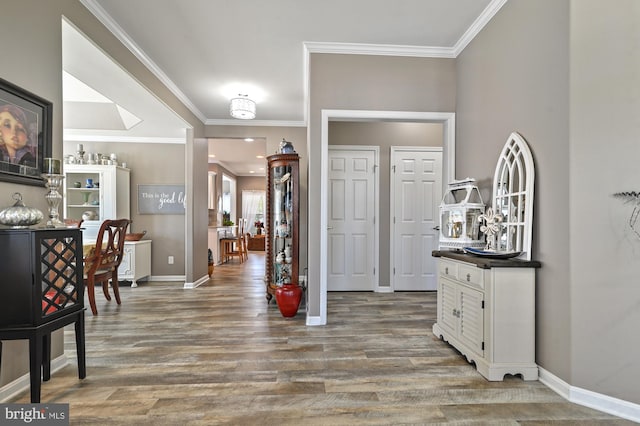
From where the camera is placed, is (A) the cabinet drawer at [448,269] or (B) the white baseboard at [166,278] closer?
(A) the cabinet drawer at [448,269]

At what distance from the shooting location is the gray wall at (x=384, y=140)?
184 inches

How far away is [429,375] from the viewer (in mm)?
2164

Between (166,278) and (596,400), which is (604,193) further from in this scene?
(166,278)

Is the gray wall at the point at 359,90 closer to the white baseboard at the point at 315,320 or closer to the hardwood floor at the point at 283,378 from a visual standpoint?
the white baseboard at the point at 315,320

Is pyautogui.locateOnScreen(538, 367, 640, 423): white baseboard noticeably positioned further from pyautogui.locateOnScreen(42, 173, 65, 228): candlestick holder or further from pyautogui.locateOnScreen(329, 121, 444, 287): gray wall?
pyautogui.locateOnScreen(42, 173, 65, 228): candlestick holder

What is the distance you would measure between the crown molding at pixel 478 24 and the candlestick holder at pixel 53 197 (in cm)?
342

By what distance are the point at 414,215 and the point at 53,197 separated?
407 centimetres

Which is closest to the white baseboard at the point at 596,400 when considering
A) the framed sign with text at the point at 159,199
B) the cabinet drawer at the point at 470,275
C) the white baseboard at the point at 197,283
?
the cabinet drawer at the point at 470,275

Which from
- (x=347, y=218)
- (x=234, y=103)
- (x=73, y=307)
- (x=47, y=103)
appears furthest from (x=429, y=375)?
(x=234, y=103)

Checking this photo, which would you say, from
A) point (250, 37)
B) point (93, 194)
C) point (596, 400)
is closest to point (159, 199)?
point (93, 194)

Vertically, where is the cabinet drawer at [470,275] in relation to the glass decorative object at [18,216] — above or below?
below

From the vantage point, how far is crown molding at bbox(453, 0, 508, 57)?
2536mm

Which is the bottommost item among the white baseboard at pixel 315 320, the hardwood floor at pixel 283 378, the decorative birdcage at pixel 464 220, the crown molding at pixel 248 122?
the hardwood floor at pixel 283 378

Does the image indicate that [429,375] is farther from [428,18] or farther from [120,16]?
[120,16]
